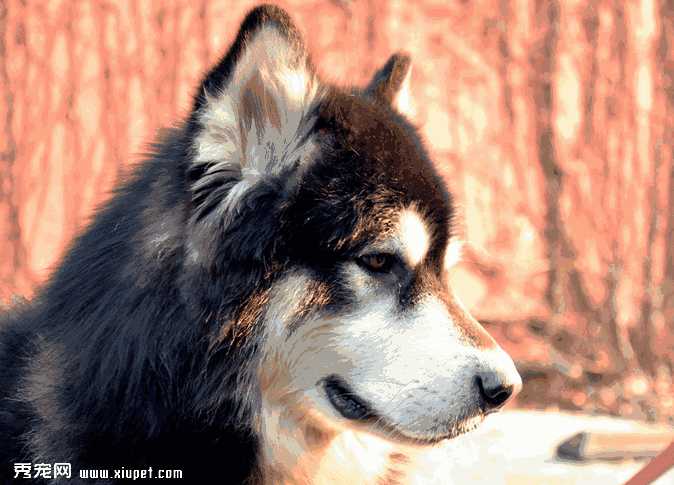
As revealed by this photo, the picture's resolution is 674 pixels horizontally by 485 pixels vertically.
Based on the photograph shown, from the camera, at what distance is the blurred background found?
6945 mm

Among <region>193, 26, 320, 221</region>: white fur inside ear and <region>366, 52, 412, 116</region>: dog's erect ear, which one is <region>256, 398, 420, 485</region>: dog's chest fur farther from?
<region>366, 52, 412, 116</region>: dog's erect ear

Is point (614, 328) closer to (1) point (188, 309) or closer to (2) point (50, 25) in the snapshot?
(2) point (50, 25)

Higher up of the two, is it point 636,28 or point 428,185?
point 636,28

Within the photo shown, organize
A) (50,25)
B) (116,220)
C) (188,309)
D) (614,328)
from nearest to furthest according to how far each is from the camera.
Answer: (188,309)
(116,220)
(50,25)
(614,328)

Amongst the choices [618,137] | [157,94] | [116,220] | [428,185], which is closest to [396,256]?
[428,185]

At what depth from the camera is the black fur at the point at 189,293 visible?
9.04 ft

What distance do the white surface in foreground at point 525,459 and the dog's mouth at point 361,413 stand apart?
1.01 meters

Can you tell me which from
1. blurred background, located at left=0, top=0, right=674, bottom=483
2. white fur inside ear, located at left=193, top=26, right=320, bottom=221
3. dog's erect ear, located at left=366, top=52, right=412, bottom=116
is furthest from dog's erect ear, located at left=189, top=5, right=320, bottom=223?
blurred background, located at left=0, top=0, right=674, bottom=483

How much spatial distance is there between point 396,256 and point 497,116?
4902 mm

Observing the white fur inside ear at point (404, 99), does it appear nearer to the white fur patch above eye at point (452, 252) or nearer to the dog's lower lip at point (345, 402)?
the white fur patch above eye at point (452, 252)

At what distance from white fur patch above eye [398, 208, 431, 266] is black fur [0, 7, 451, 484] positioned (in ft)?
0.17

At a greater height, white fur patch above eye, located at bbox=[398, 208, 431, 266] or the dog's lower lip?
white fur patch above eye, located at bbox=[398, 208, 431, 266]

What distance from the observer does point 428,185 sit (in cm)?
301

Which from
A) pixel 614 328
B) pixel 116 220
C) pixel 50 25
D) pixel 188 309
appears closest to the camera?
pixel 188 309
